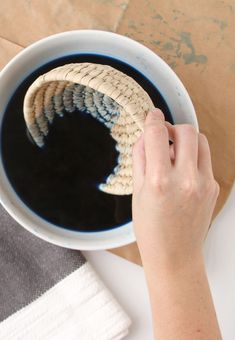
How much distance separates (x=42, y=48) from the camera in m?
0.46

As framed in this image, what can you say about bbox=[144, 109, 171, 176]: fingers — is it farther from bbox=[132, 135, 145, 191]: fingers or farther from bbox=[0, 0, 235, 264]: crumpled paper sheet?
bbox=[0, 0, 235, 264]: crumpled paper sheet

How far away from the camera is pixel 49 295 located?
0.51m

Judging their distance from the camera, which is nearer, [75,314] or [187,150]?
[187,150]

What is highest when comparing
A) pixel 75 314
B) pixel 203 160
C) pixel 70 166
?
pixel 203 160

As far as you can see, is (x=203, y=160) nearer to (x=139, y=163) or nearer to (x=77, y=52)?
(x=139, y=163)

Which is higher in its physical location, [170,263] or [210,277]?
[170,263]

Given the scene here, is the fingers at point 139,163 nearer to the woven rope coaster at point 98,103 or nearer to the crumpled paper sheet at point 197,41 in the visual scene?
the woven rope coaster at point 98,103

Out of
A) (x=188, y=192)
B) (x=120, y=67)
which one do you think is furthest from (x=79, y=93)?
(x=188, y=192)

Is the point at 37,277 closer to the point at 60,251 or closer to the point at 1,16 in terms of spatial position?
the point at 60,251

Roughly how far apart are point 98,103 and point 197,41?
0.13 meters

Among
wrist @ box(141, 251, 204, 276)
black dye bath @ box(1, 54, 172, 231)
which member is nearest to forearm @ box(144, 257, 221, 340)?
wrist @ box(141, 251, 204, 276)

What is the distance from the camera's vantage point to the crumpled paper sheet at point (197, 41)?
522 mm

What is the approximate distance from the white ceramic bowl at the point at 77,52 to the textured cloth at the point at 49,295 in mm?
40

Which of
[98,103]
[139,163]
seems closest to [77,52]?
[98,103]
